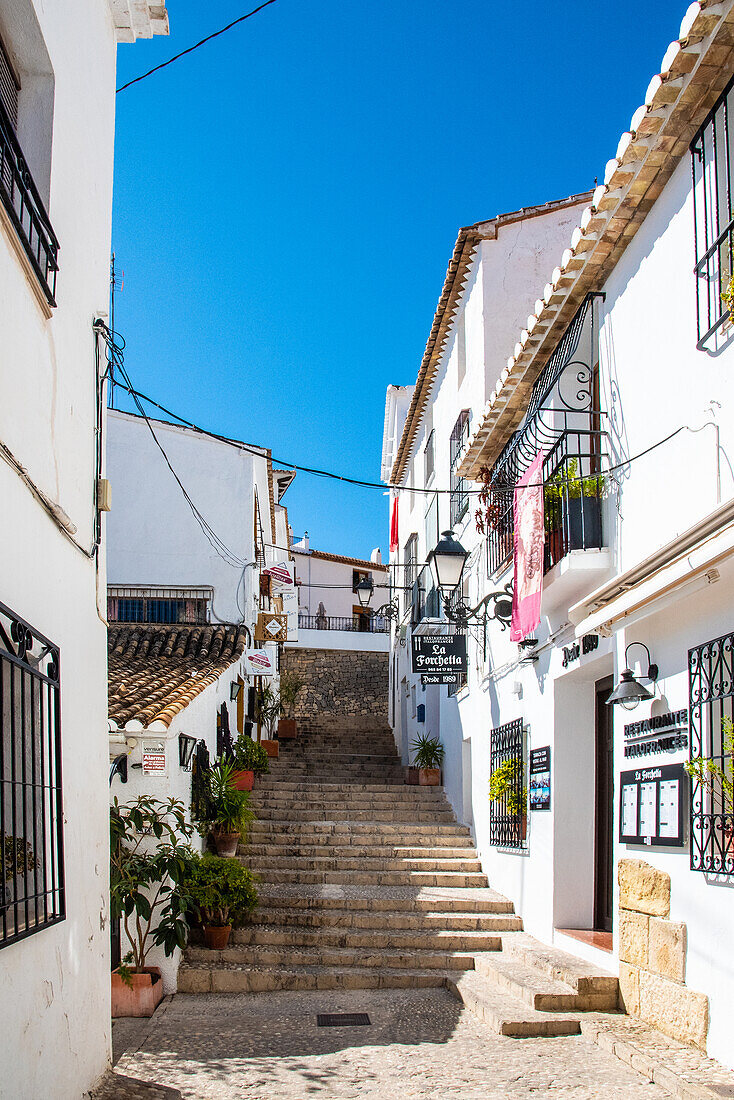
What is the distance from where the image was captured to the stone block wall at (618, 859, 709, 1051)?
20.9ft

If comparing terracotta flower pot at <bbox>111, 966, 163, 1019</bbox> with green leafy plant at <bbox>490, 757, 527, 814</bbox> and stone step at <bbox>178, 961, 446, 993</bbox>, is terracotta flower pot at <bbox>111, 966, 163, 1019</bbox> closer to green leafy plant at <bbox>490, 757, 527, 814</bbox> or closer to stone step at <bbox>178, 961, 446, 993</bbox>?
stone step at <bbox>178, 961, 446, 993</bbox>

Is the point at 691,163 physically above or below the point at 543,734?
above

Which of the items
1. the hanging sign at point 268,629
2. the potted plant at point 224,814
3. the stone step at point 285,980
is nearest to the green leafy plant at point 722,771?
the stone step at point 285,980

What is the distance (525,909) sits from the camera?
36.0 ft

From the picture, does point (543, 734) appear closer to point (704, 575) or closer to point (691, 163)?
point (704, 575)

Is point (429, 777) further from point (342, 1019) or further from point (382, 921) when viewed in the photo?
point (342, 1019)

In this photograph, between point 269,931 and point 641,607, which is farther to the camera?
point 269,931

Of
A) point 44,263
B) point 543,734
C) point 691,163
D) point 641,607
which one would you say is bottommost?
A: point 543,734

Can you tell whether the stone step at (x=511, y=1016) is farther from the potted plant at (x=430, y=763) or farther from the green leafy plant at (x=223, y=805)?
the potted plant at (x=430, y=763)

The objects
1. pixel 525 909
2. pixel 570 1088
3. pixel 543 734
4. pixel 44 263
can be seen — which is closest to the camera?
pixel 44 263

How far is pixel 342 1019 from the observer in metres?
8.59

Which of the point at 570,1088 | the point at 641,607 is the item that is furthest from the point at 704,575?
the point at 570,1088

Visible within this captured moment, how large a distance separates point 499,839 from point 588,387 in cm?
591

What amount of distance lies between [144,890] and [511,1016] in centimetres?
382
